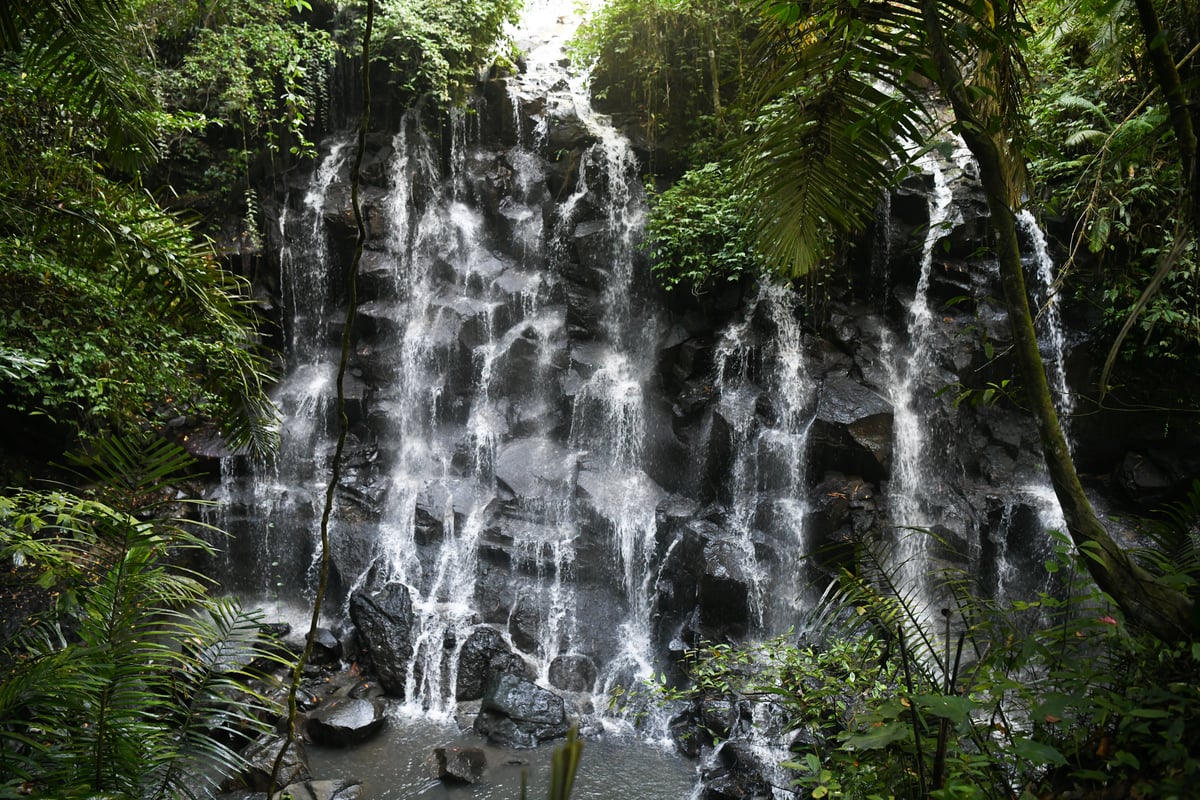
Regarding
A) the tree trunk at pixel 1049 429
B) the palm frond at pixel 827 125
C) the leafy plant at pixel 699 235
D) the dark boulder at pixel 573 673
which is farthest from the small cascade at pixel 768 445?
the tree trunk at pixel 1049 429

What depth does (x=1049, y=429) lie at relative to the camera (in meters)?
1.98

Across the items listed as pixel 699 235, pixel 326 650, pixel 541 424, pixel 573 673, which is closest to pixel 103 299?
pixel 326 650

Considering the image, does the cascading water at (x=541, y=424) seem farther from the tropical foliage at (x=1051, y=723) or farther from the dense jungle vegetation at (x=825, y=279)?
the tropical foliage at (x=1051, y=723)

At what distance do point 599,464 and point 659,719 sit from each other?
3885mm

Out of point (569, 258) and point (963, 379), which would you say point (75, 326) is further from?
point (963, 379)

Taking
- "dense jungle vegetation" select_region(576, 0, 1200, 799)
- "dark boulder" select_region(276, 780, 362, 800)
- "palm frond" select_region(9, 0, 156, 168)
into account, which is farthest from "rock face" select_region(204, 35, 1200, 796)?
"palm frond" select_region(9, 0, 156, 168)

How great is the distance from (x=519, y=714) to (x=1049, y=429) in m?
6.47

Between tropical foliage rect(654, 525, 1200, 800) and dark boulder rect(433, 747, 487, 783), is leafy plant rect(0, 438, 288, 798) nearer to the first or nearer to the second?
tropical foliage rect(654, 525, 1200, 800)

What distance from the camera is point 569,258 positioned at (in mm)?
11609

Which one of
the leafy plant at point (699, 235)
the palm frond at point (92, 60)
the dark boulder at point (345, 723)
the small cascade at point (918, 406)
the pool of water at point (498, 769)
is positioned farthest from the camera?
the leafy plant at point (699, 235)

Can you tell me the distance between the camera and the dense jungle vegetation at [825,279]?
1.81 meters

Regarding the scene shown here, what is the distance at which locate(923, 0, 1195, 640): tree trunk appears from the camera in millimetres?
1759

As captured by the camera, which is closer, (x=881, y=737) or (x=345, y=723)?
(x=881, y=737)

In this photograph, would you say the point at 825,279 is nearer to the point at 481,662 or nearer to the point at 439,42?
the point at 481,662
